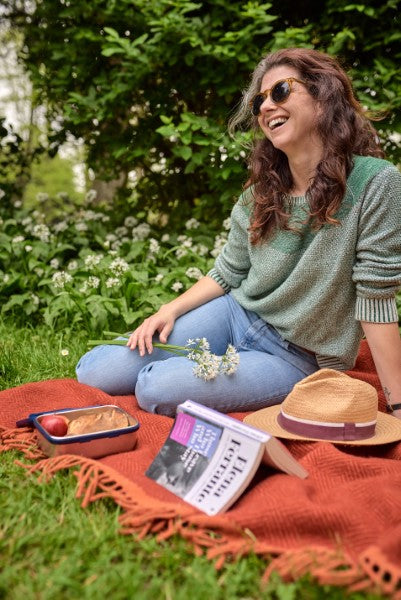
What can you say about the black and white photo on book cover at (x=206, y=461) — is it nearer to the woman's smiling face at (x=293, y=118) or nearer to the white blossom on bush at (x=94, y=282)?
the woman's smiling face at (x=293, y=118)

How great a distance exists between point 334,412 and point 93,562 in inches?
38.9

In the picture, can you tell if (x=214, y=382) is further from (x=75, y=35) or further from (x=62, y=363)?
(x=75, y=35)

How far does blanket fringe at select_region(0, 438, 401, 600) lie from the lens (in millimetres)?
1484

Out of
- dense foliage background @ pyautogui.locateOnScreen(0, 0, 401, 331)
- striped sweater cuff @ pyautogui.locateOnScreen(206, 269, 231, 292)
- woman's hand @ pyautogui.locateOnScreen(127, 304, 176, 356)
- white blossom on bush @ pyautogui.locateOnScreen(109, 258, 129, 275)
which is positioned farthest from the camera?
dense foliage background @ pyautogui.locateOnScreen(0, 0, 401, 331)

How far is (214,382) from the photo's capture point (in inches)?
101

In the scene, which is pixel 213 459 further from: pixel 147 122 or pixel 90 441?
pixel 147 122

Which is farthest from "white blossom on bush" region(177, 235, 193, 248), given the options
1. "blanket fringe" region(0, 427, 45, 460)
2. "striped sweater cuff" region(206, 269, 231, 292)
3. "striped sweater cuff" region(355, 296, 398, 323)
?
"blanket fringe" region(0, 427, 45, 460)

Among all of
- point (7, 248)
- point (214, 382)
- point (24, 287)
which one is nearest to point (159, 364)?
point (214, 382)

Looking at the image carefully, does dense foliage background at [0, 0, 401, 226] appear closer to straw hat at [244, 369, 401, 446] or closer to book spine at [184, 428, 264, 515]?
straw hat at [244, 369, 401, 446]

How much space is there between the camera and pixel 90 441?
6.98 feet

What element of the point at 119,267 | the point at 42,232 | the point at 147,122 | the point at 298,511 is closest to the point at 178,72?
the point at 147,122

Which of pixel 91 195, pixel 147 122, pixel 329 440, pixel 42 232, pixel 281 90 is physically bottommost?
pixel 329 440

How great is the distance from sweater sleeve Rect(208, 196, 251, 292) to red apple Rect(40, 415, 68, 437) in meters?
1.12

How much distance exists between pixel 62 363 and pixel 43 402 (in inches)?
27.0
